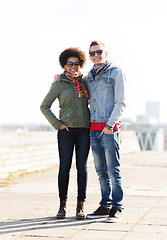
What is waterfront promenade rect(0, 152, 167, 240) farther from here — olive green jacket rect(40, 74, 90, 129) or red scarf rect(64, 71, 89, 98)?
red scarf rect(64, 71, 89, 98)

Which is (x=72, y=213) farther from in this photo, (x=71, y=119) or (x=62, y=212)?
(x=71, y=119)

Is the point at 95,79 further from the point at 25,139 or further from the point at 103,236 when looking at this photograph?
the point at 25,139

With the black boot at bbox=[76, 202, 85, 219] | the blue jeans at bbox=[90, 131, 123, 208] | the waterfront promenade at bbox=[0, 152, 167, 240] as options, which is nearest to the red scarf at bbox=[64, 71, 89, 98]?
the blue jeans at bbox=[90, 131, 123, 208]

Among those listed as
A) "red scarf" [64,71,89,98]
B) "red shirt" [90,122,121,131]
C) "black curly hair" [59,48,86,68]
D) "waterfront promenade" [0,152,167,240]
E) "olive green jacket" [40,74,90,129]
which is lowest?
"waterfront promenade" [0,152,167,240]

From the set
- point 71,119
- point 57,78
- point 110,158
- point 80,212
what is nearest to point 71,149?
point 71,119

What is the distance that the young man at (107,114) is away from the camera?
5418 millimetres

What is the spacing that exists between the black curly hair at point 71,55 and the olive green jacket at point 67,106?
199mm

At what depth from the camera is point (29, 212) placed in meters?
6.09

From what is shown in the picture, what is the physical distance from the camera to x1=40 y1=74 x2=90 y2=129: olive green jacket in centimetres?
562

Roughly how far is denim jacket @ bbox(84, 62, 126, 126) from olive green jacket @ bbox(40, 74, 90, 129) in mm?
105

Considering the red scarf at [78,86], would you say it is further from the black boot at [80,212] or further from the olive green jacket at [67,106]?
the black boot at [80,212]

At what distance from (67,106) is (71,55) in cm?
59

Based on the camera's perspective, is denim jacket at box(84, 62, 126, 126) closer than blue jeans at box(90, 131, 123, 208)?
Yes

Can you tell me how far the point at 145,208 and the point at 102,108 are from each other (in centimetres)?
159
